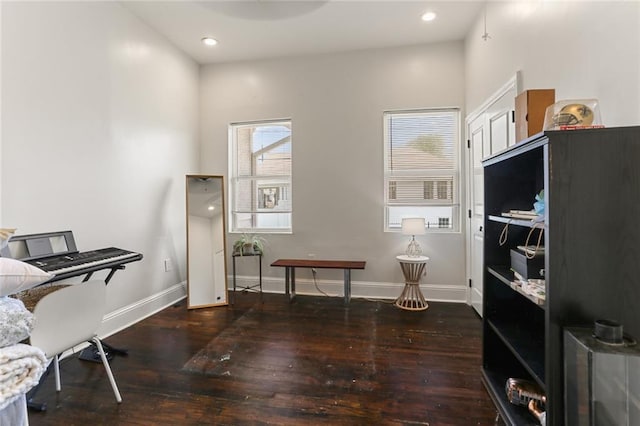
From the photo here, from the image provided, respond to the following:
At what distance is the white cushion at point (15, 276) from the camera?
3.25ft

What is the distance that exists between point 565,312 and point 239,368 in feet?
6.55

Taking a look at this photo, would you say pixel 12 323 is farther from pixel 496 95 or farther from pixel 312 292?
pixel 496 95

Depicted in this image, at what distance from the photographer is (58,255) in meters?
2.20

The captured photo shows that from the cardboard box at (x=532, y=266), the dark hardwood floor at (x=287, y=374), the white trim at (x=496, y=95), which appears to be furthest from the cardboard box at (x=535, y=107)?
the dark hardwood floor at (x=287, y=374)

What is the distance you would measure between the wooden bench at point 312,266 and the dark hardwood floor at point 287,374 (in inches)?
16.3

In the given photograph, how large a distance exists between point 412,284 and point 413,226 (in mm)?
656

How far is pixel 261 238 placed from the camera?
4.08 meters

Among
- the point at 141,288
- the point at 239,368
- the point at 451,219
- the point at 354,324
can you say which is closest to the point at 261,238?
the point at 141,288

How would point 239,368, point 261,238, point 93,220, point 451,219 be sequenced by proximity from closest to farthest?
point 239,368
point 93,220
point 451,219
point 261,238

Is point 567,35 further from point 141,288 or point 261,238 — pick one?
point 141,288

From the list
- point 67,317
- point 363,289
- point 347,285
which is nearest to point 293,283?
point 347,285

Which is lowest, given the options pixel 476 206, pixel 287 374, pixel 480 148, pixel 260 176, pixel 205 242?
pixel 287 374

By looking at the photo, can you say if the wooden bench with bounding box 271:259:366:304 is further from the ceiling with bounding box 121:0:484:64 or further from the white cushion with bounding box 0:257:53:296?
the white cushion with bounding box 0:257:53:296

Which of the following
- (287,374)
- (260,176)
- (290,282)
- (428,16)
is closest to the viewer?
(287,374)
